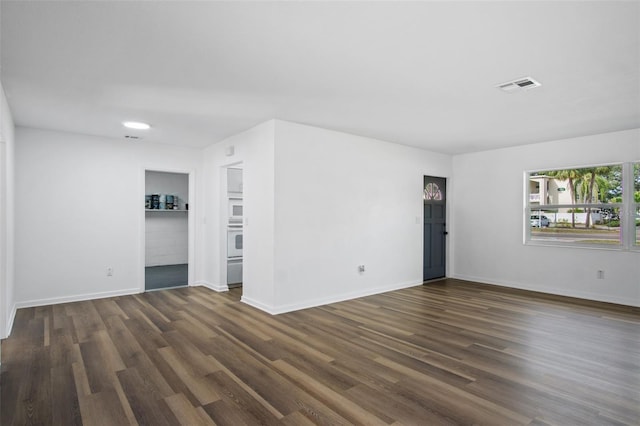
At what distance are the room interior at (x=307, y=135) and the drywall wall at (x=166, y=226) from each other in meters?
2.84

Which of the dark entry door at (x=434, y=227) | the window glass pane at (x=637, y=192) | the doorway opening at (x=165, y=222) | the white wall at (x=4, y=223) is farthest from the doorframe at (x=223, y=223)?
the window glass pane at (x=637, y=192)

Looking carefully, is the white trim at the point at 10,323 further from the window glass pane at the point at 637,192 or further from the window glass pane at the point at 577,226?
the window glass pane at the point at 637,192

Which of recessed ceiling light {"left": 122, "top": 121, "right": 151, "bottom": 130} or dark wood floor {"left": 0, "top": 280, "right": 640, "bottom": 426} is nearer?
dark wood floor {"left": 0, "top": 280, "right": 640, "bottom": 426}

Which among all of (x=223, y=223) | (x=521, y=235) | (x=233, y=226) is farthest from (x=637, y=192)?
(x=223, y=223)

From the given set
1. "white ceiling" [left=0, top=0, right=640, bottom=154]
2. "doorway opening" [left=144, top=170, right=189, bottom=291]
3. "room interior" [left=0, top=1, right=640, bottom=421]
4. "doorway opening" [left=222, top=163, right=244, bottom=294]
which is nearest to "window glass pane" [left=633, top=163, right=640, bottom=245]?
"room interior" [left=0, top=1, right=640, bottom=421]

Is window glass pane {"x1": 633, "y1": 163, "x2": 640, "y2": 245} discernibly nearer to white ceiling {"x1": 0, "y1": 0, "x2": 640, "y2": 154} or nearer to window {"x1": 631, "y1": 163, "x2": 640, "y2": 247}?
window {"x1": 631, "y1": 163, "x2": 640, "y2": 247}

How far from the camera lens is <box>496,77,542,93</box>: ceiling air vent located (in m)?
3.06

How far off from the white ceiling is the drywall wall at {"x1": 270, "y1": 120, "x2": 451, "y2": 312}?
0.58 meters

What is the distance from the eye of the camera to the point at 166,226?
28.1 ft

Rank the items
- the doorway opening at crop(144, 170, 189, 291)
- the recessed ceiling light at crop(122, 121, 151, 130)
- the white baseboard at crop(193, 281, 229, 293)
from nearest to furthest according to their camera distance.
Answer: the recessed ceiling light at crop(122, 121, 151, 130)
the white baseboard at crop(193, 281, 229, 293)
the doorway opening at crop(144, 170, 189, 291)

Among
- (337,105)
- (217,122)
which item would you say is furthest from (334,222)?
(217,122)

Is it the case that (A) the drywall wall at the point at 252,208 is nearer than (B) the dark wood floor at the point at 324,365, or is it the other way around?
(B) the dark wood floor at the point at 324,365

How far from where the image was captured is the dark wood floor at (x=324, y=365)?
7.20ft

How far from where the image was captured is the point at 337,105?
3.80 meters
